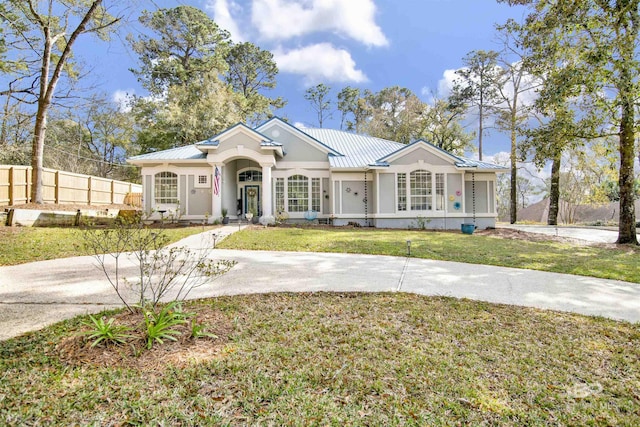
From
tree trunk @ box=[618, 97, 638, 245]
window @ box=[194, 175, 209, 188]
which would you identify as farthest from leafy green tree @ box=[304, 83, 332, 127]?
tree trunk @ box=[618, 97, 638, 245]

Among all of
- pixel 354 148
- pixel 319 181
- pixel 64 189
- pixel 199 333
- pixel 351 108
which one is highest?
pixel 351 108

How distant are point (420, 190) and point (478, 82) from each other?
17.7 m

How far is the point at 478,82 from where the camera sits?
1097 inches

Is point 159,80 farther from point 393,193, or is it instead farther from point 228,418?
point 228,418

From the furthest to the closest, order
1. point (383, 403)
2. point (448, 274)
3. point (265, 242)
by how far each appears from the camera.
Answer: point (265, 242), point (448, 274), point (383, 403)

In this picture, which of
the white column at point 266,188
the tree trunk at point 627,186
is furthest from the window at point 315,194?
the tree trunk at point 627,186

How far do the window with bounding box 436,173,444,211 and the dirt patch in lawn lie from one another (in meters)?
14.7

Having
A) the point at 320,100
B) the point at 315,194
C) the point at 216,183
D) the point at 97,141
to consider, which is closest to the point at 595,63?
the point at 315,194

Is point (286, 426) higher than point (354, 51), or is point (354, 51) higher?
point (354, 51)

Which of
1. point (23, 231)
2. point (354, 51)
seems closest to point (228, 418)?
point (23, 231)

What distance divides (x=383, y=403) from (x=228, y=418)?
41.9 inches

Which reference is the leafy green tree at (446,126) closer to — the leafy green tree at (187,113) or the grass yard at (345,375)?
the leafy green tree at (187,113)

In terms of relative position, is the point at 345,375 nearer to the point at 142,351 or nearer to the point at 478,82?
the point at 142,351

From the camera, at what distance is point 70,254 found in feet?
26.7
